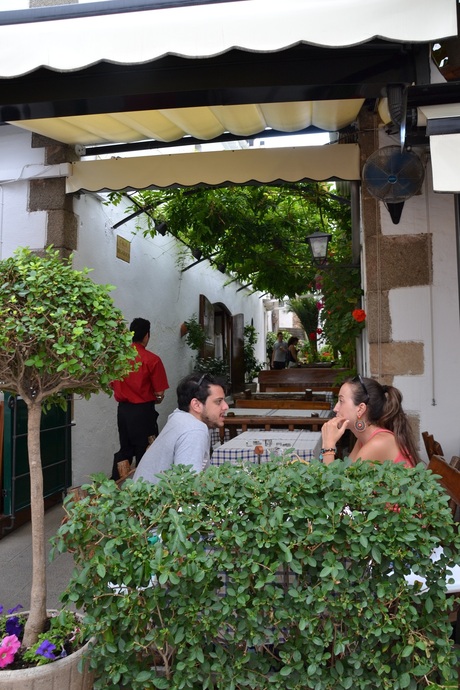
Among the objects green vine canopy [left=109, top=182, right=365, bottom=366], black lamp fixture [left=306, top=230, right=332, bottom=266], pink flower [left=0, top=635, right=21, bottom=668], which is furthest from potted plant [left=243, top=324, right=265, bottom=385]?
pink flower [left=0, top=635, right=21, bottom=668]

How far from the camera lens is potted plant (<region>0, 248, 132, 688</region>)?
2.08 meters

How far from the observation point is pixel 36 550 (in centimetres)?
224

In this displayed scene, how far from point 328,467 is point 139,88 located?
7.76 feet

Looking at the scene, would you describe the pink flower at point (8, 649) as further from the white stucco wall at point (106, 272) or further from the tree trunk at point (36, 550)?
the white stucco wall at point (106, 272)

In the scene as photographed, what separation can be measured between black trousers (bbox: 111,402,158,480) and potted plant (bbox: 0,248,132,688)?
10.1 feet

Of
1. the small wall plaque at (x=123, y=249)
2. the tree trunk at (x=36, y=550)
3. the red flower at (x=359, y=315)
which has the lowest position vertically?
the tree trunk at (x=36, y=550)

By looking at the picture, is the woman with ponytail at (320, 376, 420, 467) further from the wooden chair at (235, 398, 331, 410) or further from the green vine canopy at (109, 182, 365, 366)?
the wooden chair at (235, 398, 331, 410)

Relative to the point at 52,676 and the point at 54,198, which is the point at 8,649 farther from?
the point at 54,198

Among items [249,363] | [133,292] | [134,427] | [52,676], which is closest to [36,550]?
[52,676]

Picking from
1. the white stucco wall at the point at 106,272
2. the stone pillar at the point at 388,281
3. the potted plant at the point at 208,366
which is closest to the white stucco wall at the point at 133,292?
the white stucco wall at the point at 106,272

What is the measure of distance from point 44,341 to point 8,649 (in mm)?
1015

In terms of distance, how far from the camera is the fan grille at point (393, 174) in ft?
12.7

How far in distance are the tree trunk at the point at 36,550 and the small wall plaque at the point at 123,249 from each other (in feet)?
16.1

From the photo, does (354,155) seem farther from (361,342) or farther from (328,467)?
(328,467)
